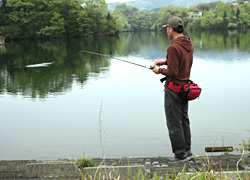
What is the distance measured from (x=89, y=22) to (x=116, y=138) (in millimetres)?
77341

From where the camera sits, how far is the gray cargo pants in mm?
5035

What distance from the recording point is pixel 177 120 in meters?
5.07

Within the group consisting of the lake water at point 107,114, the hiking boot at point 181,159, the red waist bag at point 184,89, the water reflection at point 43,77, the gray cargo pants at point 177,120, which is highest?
the red waist bag at point 184,89

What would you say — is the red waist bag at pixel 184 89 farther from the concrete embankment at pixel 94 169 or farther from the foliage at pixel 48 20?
the foliage at pixel 48 20

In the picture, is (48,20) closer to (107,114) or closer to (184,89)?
(107,114)

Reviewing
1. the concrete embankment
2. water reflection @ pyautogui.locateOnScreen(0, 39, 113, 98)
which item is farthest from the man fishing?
water reflection @ pyautogui.locateOnScreen(0, 39, 113, 98)

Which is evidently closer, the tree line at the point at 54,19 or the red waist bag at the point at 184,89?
the red waist bag at the point at 184,89

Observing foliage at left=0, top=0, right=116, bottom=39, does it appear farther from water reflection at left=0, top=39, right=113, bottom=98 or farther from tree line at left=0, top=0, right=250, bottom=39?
water reflection at left=0, top=39, right=113, bottom=98

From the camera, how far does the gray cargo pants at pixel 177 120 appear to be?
504cm

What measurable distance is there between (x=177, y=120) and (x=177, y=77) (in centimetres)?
50

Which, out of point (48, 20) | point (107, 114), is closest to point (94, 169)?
point (107, 114)

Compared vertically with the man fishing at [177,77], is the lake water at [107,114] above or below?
below

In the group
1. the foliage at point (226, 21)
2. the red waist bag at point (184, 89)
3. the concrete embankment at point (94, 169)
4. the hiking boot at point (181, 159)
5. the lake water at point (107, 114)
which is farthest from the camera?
the foliage at point (226, 21)

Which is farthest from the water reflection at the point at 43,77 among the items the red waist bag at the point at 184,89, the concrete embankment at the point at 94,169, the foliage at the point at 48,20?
the foliage at the point at 48,20
